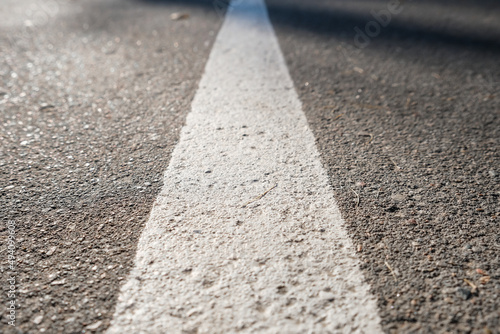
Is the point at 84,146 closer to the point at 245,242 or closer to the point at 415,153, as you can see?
→ the point at 245,242

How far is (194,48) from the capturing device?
349cm

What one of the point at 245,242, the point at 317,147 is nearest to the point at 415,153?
the point at 317,147

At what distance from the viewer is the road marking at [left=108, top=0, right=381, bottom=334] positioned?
1.32 meters

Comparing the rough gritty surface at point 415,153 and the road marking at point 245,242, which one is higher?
the rough gritty surface at point 415,153

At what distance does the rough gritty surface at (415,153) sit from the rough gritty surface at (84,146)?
845 mm

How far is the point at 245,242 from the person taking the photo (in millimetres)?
1595

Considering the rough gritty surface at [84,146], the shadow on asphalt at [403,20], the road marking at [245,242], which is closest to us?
the road marking at [245,242]

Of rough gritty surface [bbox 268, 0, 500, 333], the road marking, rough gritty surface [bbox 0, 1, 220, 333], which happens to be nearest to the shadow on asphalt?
rough gritty surface [bbox 268, 0, 500, 333]

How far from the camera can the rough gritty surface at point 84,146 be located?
1443mm

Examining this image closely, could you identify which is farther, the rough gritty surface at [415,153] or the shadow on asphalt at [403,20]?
the shadow on asphalt at [403,20]

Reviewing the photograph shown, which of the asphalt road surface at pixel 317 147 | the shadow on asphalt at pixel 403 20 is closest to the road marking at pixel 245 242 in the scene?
the asphalt road surface at pixel 317 147

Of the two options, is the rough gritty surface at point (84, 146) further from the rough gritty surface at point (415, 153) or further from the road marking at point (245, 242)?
the rough gritty surface at point (415, 153)

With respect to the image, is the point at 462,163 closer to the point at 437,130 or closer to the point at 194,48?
the point at 437,130

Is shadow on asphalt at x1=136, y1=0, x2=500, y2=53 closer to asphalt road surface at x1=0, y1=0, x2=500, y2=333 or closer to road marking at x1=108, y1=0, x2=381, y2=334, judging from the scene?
asphalt road surface at x1=0, y1=0, x2=500, y2=333
